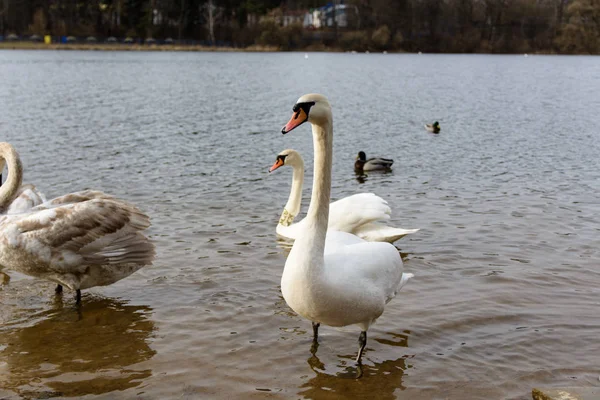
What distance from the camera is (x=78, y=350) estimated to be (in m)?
5.77

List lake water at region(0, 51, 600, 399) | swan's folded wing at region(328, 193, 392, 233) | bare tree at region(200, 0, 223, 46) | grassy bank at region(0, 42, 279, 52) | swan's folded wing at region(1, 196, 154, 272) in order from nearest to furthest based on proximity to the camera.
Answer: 1. lake water at region(0, 51, 600, 399)
2. swan's folded wing at region(1, 196, 154, 272)
3. swan's folded wing at region(328, 193, 392, 233)
4. grassy bank at region(0, 42, 279, 52)
5. bare tree at region(200, 0, 223, 46)

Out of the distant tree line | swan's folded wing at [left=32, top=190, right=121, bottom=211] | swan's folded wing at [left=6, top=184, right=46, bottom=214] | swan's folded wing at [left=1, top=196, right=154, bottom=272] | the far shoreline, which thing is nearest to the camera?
swan's folded wing at [left=1, top=196, right=154, bottom=272]

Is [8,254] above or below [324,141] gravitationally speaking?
below

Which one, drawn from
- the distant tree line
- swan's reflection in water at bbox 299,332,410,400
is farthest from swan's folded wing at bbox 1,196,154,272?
the distant tree line

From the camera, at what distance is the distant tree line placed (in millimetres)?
120375

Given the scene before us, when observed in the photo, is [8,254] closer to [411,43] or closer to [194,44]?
[194,44]

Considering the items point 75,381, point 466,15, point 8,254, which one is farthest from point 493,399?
point 466,15

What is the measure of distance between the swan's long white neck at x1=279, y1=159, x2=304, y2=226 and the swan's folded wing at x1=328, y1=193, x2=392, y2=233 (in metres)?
1.21

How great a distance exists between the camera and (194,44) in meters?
123

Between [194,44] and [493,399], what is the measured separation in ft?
404

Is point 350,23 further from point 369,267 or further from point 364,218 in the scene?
point 369,267

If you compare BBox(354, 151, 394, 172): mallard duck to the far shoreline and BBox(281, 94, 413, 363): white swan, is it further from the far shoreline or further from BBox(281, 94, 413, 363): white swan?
the far shoreline

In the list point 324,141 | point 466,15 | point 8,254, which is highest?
point 466,15

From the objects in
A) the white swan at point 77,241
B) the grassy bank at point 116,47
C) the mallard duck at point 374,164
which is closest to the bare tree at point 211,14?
the grassy bank at point 116,47
